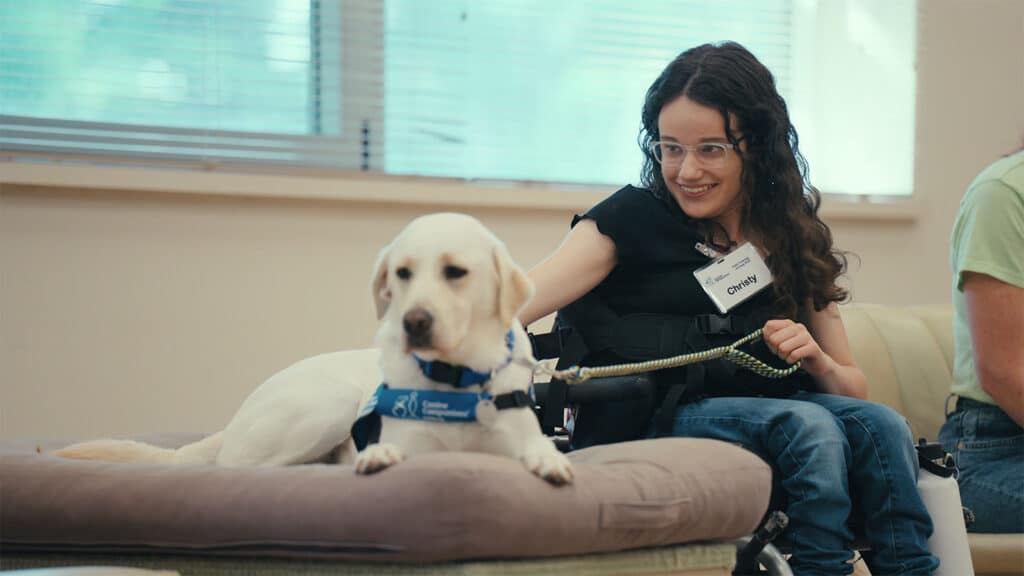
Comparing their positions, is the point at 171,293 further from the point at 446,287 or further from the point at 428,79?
the point at 446,287

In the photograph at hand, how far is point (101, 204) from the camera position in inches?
115

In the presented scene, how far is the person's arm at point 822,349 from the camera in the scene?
204cm

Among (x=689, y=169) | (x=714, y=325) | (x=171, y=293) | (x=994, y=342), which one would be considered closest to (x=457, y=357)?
(x=714, y=325)

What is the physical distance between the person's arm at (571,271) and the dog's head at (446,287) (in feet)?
1.70

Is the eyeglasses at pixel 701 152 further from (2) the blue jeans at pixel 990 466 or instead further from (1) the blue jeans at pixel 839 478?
(2) the blue jeans at pixel 990 466

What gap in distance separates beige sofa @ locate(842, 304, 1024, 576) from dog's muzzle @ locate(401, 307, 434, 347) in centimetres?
183

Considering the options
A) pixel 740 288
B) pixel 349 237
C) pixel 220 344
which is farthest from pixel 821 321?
pixel 220 344

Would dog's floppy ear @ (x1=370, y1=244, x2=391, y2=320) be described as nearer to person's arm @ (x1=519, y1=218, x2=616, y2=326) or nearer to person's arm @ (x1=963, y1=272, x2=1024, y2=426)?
person's arm @ (x1=519, y1=218, x2=616, y2=326)

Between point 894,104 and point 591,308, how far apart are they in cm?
225

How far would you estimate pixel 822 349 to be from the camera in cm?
227

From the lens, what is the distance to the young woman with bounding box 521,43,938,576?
6.30 feet

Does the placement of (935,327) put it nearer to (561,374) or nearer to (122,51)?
(561,374)

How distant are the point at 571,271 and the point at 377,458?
0.79 m

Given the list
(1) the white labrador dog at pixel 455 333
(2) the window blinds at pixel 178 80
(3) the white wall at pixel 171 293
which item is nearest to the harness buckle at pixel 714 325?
(1) the white labrador dog at pixel 455 333
